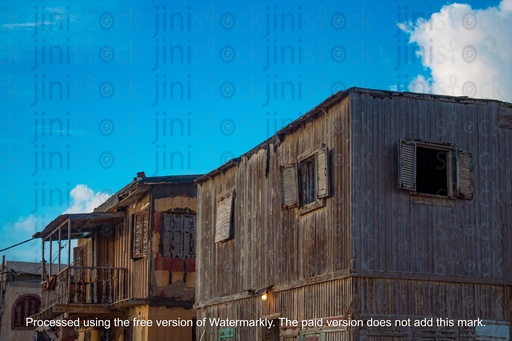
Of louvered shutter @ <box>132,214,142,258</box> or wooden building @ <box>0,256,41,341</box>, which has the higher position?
louvered shutter @ <box>132,214,142,258</box>

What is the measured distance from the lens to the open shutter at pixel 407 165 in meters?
16.9

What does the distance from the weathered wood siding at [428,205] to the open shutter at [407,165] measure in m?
0.17

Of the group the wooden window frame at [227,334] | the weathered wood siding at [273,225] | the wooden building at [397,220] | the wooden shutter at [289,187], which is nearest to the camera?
the wooden building at [397,220]

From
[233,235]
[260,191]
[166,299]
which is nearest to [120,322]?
[166,299]

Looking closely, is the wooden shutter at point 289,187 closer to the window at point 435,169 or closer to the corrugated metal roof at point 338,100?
the corrugated metal roof at point 338,100

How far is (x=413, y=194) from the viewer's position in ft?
55.9

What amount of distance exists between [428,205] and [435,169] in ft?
3.44

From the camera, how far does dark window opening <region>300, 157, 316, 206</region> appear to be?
738 inches

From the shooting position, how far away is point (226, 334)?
22609 millimetres

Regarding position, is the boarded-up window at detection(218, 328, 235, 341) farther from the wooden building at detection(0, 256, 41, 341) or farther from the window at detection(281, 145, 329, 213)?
the wooden building at detection(0, 256, 41, 341)

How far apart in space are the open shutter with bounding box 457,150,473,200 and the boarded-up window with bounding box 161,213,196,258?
42.1 feet

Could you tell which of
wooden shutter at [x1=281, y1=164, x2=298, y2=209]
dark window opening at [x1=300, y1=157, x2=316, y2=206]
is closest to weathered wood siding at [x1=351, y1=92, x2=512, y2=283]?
dark window opening at [x1=300, y1=157, x2=316, y2=206]

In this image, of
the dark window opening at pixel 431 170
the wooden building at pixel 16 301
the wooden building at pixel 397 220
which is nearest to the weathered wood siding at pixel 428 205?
the wooden building at pixel 397 220

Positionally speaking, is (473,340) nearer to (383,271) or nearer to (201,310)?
(383,271)
